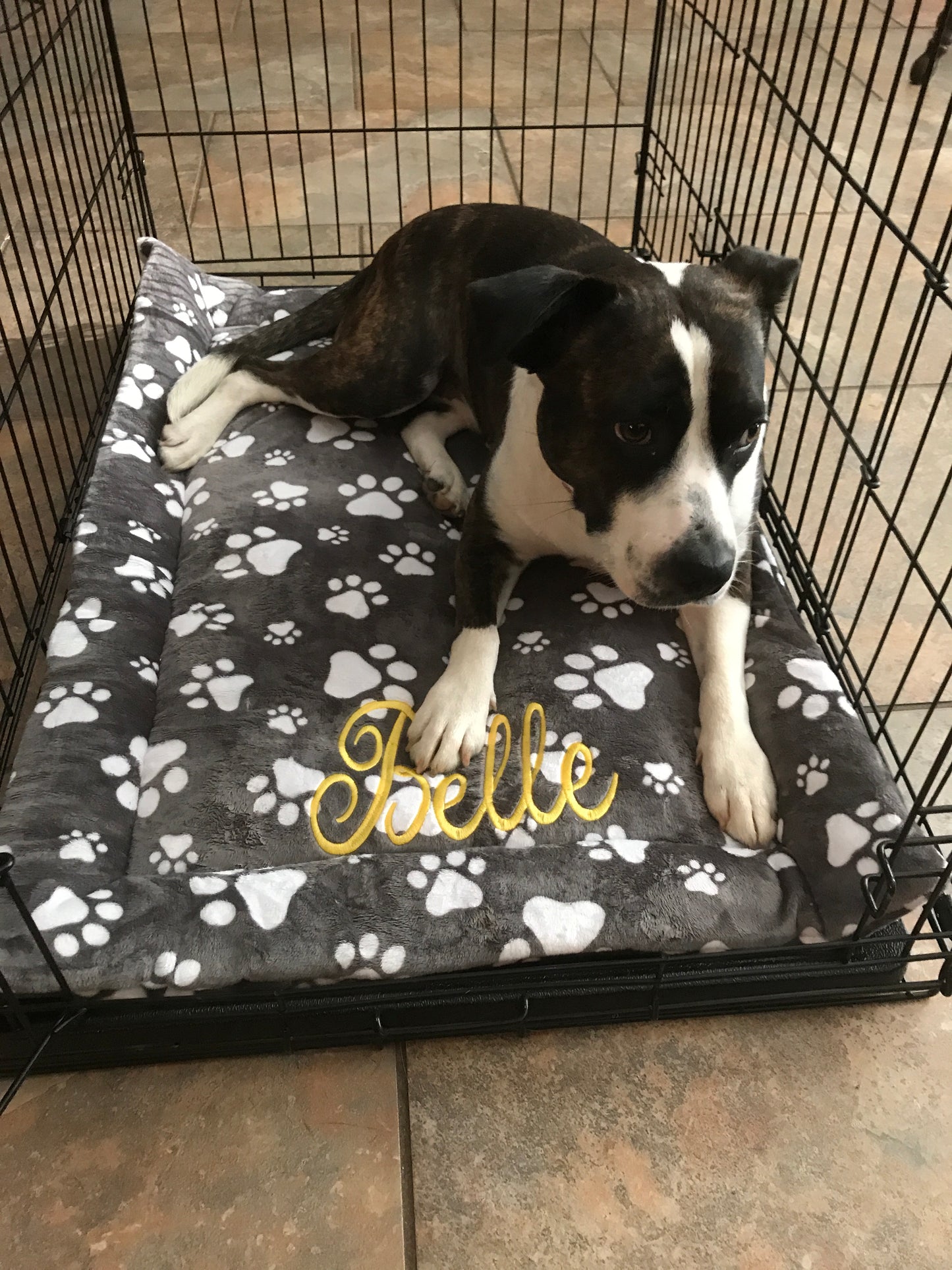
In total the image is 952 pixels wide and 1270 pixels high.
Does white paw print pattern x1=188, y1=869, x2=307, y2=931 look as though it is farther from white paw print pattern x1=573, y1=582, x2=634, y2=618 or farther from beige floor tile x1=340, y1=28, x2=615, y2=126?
beige floor tile x1=340, y1=28, x2=615, y2=126

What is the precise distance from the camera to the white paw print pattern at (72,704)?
1752 millimetres

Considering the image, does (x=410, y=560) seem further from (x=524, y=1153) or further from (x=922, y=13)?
(x=922, y=13)

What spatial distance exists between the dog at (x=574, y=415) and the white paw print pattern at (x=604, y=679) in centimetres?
12

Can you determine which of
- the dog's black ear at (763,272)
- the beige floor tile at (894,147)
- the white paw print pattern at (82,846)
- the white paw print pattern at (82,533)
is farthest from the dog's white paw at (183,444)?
the beige floor tile at (894,147)

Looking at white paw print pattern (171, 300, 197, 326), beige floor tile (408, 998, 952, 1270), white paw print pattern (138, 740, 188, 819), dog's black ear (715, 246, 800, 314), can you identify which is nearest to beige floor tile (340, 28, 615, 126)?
white paw print pattern (171, 300, 197, 326)

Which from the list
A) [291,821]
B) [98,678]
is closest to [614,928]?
[291,821]

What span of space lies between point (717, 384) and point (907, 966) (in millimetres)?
931

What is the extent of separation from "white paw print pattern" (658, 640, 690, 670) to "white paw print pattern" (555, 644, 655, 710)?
5cm

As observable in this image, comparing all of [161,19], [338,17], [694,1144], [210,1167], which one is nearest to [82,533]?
[210,1167]

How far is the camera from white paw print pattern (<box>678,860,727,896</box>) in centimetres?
156

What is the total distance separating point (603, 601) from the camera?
80.3 inches

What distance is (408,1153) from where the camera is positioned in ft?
4.75

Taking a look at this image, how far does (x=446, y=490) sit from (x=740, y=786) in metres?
0.95

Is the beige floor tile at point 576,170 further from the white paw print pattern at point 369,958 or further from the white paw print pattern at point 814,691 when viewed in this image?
the white paw print pattern at point 369,958
